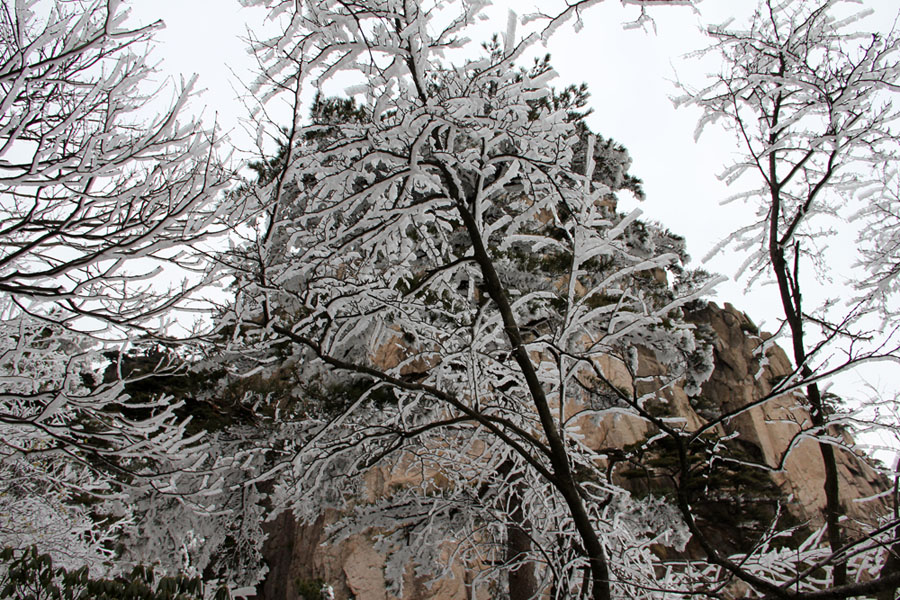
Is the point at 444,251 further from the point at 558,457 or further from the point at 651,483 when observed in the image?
the point at 651,483

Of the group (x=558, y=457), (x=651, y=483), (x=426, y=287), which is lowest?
(x=651, y=483)

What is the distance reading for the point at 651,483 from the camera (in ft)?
31.6

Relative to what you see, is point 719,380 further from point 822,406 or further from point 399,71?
point 399,71

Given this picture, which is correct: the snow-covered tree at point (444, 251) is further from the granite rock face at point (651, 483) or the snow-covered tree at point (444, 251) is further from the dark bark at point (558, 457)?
the granite rock face at point (651, 483)

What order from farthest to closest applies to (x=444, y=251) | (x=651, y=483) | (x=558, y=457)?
(x=651, y=483) < (x=444, y=251) < (x=558, y=457)

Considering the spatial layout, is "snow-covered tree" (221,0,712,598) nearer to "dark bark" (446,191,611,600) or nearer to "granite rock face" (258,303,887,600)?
"dark bark" (446,191,611,600)

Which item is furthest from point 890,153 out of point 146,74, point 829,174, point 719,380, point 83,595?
point 719,380

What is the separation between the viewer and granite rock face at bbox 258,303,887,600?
9008mm

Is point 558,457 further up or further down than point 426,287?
further down

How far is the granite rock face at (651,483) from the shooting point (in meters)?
9.01

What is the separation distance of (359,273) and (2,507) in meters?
6.31

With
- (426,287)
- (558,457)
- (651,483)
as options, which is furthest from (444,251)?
(651,483)

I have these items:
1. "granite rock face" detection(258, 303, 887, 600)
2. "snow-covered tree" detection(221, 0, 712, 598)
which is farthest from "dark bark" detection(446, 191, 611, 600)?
"granite rock face" detection(258, 303, 887, 600)

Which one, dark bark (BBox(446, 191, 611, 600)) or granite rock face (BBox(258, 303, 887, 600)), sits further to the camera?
granite rock face (BBox(258, 303, 887, 600))
